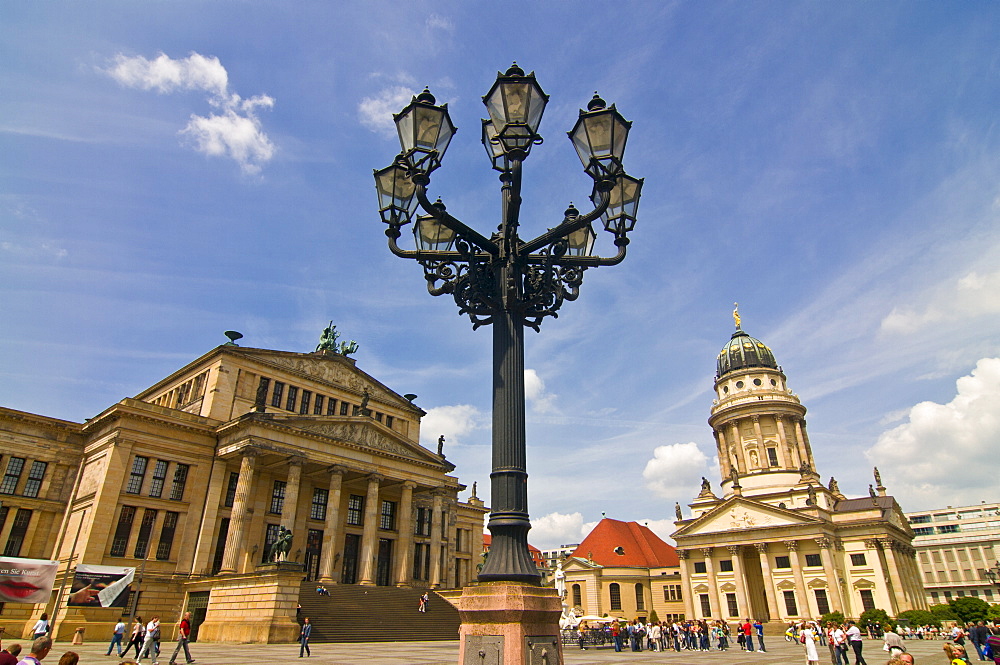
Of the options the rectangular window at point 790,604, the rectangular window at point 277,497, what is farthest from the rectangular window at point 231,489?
the rectangular window at point 790,604

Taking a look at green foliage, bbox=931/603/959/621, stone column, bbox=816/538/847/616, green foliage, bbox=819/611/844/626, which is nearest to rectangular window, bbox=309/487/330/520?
green foliage, bbox=819/611/844/626

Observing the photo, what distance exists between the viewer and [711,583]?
66.1 metres

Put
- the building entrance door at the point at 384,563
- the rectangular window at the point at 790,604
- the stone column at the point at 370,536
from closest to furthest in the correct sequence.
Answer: the stone column at the point at 370,536 < the building entrance door at the point at 384,563 < the rectangular window at the point at 790,604

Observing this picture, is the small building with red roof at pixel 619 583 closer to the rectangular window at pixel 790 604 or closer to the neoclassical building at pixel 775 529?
the neoclassical building at pixel 775 529

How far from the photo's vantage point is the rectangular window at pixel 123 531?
1371 inches

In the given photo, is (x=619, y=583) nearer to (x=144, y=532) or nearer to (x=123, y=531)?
(x=144, y=532)

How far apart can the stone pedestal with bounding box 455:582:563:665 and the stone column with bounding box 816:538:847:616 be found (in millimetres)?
64616

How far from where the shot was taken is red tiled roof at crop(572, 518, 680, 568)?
81.0 metres

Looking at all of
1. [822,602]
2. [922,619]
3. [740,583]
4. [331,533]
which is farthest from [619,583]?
[331,533]

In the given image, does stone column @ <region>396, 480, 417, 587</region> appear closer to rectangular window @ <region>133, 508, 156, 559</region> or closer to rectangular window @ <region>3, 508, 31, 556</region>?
rectangular window @ <region>133, 508, 156, 559</region>

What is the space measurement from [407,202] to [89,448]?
136 ft

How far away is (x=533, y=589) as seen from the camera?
666 centimetres

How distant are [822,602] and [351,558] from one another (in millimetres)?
47987

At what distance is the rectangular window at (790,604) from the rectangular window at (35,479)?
67.7 m
